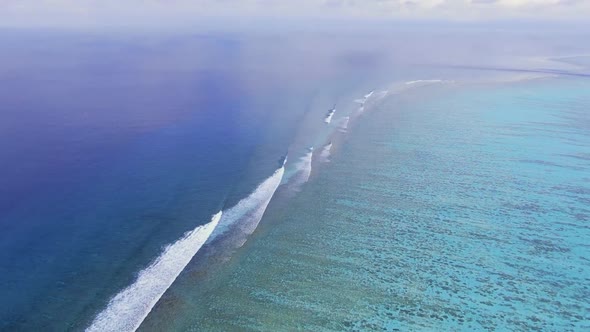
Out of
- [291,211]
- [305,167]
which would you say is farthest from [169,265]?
[305,167]

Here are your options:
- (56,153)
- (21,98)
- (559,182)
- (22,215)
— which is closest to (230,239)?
(22,215)

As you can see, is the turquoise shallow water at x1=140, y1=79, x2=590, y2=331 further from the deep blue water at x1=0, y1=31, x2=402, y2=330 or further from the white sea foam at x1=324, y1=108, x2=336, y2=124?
the white sea foam at x1=324, y1=108, x2=336, y2=124

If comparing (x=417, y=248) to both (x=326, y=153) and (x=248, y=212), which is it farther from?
Result: (x=326, y=153)

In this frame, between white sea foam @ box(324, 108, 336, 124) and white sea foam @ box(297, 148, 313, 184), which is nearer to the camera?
white sea foam @ box(297, 148, 313, 184)

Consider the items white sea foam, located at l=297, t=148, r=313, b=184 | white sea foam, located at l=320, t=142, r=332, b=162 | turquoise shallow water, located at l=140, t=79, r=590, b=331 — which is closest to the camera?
turquoise shallow water, located at l=140, t=79, r=590, b=331

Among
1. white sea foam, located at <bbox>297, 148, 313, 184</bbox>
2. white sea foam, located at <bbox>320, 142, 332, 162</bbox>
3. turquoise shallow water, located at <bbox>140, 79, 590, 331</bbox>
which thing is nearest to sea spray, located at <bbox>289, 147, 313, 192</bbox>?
white sea foam, located at <bbox>297, 148, 313, 184</bbox>

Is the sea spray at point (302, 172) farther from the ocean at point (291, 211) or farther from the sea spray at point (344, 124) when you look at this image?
the sea spray at point (344, 124)

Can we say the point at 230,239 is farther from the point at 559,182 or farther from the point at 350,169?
the point at 559,182
